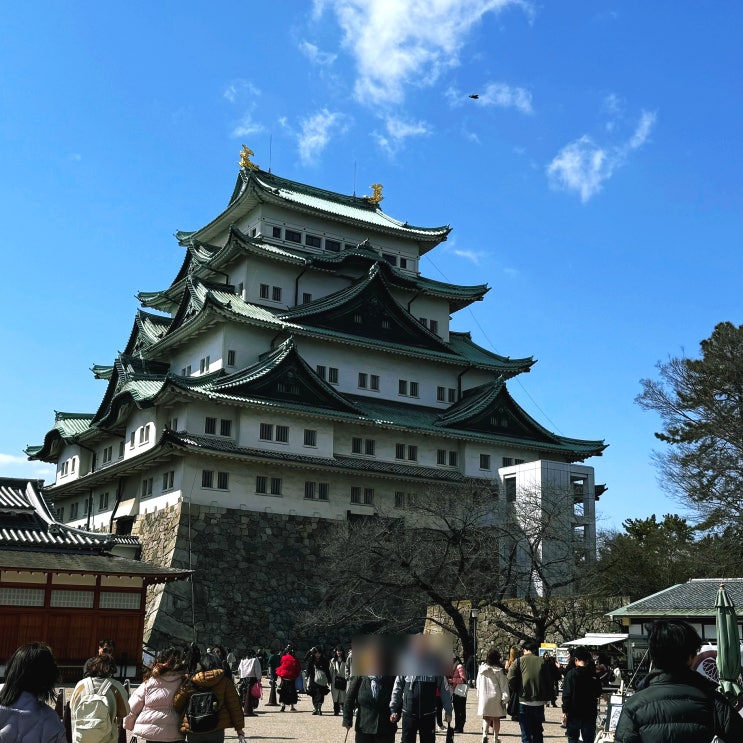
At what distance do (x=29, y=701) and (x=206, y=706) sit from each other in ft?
10.9

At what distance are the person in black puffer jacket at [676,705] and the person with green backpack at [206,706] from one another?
4.40 meters

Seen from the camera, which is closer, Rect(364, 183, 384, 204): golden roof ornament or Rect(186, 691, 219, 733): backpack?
Rect(186, 691, 219, 733): backpack

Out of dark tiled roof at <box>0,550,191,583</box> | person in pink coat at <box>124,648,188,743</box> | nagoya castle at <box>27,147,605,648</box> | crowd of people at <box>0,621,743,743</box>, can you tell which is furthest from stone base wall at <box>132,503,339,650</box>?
person in pink coat at <box>124,648,188,743</box>

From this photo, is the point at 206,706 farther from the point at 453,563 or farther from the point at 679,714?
the point at 453,563

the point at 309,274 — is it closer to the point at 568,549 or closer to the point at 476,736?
the point at 568,549

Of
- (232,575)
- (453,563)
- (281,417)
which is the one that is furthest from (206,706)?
(281,417)

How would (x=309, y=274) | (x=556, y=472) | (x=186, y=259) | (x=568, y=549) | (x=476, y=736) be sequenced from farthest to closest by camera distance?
(x=186, y=259) → (x=309, y=274) → (x=556, y=472) → (x=568, y=549) → (x=476, y=736)

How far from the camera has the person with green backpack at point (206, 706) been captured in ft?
27.3

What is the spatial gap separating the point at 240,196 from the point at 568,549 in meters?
26.2

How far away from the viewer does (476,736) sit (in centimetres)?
1745

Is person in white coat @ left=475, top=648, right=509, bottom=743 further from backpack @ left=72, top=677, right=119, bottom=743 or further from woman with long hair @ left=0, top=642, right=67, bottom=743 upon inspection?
woman with long hair @ left=0, top=642, right=67, bottom=743

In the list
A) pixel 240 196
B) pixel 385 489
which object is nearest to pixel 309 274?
pixel 240 196

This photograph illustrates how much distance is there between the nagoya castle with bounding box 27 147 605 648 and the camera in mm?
39062

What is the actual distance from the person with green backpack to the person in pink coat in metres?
0.07
